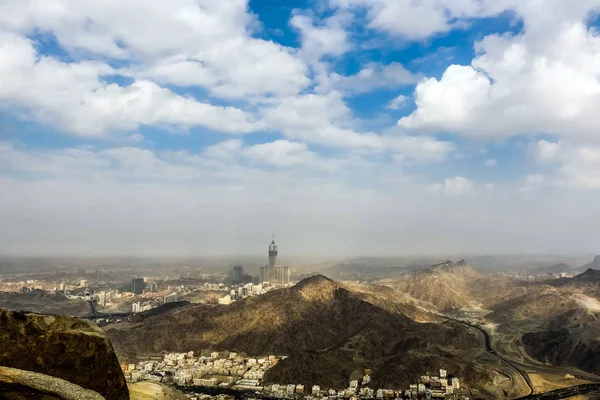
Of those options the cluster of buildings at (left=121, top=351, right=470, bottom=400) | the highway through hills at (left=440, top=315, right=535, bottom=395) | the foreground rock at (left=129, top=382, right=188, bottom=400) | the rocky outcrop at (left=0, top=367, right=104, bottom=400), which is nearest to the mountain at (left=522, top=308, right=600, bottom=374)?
the highway through hills at (left=440, top=315, right=535, bottom=395)

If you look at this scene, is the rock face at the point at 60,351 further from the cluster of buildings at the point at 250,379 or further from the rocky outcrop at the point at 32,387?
the cluster of buildings at the point at 250,379

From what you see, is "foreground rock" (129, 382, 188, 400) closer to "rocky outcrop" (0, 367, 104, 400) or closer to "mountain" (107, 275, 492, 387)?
"rocky outcrop" (0, 367, 104, 400)

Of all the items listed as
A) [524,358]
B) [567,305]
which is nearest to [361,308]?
[524,358]

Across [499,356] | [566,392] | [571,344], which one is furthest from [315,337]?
[571,344]

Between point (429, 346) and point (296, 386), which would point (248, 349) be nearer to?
point (296, 386)

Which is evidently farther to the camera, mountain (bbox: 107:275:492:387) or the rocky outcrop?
mountain (bbox: 107:275:492:387)

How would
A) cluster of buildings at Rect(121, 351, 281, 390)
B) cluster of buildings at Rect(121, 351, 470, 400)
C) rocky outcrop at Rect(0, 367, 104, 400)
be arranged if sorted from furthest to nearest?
1. cluster of buildings at Rect(121, 351, 281, 390)
2. cluster of buildings at Rect(121, 351, 470, 400)
3. rocky outcrop at Rect(0, 367, 104, 400)
